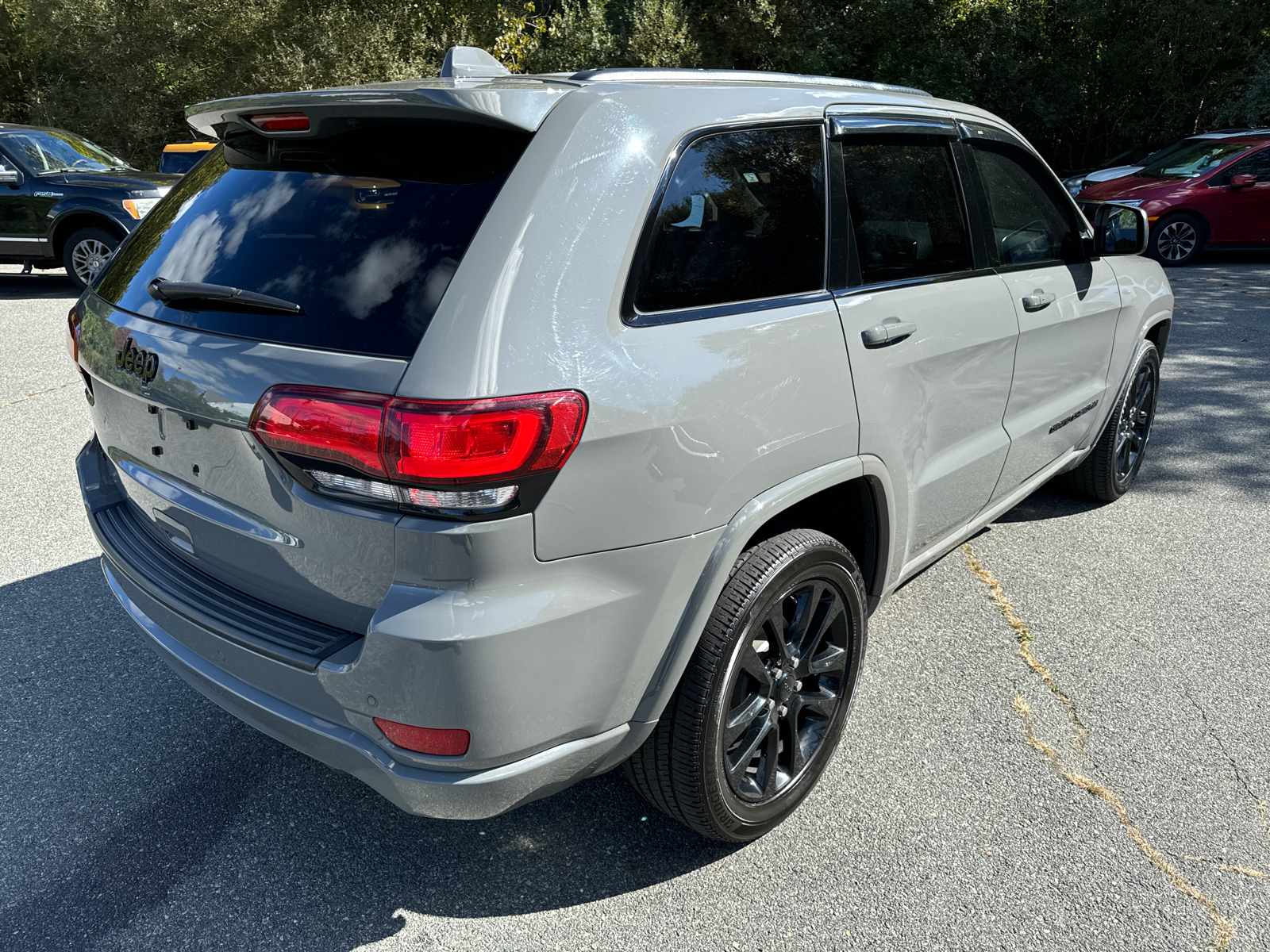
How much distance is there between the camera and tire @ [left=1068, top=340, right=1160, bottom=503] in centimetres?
446

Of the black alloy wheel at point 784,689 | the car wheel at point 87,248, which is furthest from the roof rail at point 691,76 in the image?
the car wheel at point 87,248

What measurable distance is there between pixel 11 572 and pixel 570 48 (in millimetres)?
22085

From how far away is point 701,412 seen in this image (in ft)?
6.69

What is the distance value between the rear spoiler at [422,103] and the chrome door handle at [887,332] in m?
0.98

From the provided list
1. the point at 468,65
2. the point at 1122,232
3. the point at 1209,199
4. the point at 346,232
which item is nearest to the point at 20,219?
the point at 468,65

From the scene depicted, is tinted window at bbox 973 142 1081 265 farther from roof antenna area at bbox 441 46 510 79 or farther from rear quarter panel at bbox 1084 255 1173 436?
roof antenna area at bbox 441 46 510 79

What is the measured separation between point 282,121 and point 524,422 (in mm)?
1001

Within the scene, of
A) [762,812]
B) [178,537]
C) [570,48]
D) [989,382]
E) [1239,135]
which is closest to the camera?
[178,537]

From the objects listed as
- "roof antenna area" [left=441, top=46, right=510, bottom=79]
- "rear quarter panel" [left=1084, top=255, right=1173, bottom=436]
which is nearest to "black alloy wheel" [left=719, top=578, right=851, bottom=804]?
"roof antenna area" [left=441, top=46, right=510, bottom=79]

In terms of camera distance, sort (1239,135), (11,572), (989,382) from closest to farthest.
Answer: (989,382) → (11,572) → (1239,135)

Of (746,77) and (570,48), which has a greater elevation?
(746,77)

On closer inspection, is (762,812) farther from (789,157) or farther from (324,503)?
Answer: (789,157)

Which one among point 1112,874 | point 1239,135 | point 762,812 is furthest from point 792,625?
point 1239,135

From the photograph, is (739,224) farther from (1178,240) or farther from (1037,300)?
(1178,240)
